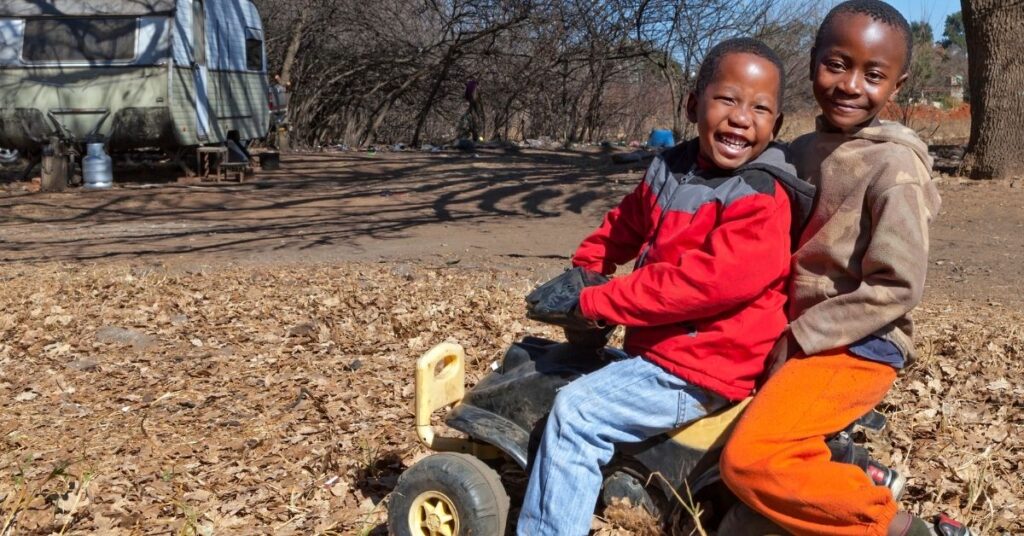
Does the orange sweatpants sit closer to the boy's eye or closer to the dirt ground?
the boy's eye

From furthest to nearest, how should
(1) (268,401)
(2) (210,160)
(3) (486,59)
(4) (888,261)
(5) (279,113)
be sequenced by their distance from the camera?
(3) (486,59), (5) (279,113), (2) (210,160), (1) (268,401), (4) (888,261)

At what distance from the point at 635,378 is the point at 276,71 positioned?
22540 millimetres

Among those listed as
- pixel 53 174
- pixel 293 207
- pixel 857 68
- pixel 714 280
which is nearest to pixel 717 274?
pixel 714 280

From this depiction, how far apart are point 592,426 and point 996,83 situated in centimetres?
1059

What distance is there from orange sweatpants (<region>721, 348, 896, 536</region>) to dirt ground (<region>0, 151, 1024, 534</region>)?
0.90 m

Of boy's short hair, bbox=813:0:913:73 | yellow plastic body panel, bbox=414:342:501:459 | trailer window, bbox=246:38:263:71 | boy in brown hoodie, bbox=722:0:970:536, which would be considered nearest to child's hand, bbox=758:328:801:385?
boy in brown hoodie, bbox=722:0:970:536

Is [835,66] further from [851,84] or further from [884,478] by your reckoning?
[884,478]

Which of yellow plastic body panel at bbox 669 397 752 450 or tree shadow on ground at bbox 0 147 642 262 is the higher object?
yellow plastic body panel at bbox 669 397 752 450

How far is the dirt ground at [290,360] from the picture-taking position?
3.67m

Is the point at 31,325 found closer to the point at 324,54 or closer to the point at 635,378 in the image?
the point at 635,378

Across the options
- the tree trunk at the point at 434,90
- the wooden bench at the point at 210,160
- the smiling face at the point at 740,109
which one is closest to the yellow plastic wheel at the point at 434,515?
the smiling face at the point at 740,109

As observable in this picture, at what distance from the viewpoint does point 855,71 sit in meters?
2.65

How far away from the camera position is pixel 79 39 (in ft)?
45.1

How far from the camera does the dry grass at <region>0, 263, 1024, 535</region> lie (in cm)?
360
